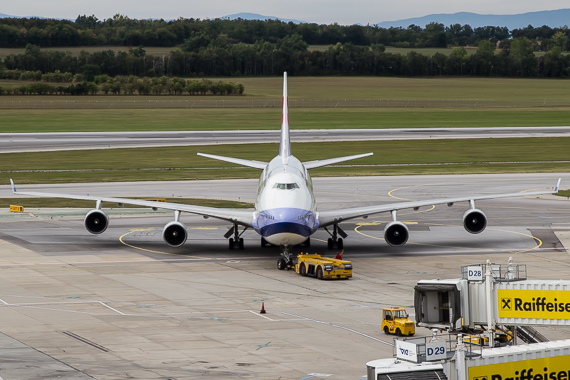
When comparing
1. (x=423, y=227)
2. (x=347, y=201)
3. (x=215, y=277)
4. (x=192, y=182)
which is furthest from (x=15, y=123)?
(x=215, y=277)

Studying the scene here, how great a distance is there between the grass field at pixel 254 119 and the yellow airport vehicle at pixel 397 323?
126 meters

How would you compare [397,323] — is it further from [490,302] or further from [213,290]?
[213,290]

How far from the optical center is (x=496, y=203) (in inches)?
2918

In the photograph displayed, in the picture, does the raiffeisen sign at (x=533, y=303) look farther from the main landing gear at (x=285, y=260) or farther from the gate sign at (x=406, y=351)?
the main landing gear at (x=285, y=260)

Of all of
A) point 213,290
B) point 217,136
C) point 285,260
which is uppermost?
point 285,260

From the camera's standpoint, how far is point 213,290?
40.8m

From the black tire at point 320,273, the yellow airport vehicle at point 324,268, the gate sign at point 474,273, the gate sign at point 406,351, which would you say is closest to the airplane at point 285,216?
the yellow airport vehicle at point 324,268

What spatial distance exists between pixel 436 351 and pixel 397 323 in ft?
43.3

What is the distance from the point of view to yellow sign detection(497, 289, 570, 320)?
2255cm

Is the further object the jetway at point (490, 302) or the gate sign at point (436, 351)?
the jetway at point (490, 302)

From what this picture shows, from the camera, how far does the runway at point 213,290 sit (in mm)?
28703

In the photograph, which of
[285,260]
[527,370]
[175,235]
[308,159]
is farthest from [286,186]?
[308,159]

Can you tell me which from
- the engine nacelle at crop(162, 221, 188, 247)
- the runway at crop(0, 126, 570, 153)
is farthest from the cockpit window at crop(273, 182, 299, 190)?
the runway at crop(0, 126, 570, 153)

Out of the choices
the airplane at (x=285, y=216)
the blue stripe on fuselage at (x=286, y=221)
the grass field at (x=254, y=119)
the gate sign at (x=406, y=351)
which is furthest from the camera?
the grass field at (x=254, y=119)
